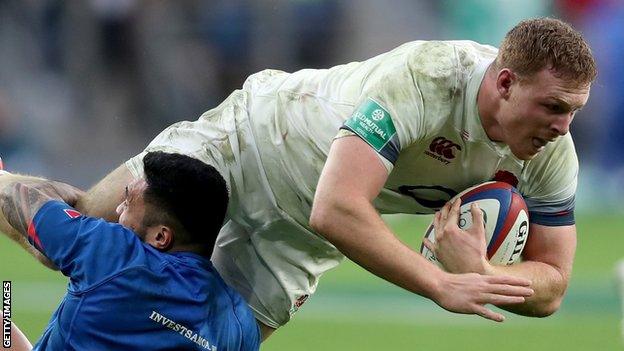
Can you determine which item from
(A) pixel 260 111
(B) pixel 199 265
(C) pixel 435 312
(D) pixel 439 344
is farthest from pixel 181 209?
(C) pixel 435 312

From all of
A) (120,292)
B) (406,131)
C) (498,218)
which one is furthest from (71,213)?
(498,218)

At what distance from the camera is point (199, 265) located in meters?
5.81

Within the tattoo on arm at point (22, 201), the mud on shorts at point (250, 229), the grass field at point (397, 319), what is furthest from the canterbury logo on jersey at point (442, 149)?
the grass field at point (397, 319)

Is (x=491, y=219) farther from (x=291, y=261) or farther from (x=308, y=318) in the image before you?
(x=308, y=318)

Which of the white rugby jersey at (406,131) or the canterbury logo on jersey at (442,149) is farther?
the canterbury logo on jersey at (442,149)

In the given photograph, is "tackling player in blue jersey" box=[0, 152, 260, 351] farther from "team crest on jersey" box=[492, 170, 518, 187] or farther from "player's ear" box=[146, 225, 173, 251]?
"team crest on jersey" box=[492, 170, 518, 187]

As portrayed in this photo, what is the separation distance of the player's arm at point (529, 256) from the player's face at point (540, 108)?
383 mm

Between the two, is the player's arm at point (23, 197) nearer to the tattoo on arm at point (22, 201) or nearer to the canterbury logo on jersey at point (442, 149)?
the tattoo on arm at point (22, 201)

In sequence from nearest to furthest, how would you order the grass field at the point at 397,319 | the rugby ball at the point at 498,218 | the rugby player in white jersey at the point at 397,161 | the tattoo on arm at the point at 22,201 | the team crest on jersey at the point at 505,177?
1. the rugby player in white jersey at the point at 397,161
2. the tattoo on arm at the point at 22,201
3. the rugby ball at the point at 498,218
4. the team crest on jersey at the point at 505,177
5. the grass field at the point at 397,319

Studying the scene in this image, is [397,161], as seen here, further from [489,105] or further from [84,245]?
[84,245]

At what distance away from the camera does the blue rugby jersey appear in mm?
5570

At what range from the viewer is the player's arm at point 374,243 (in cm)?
558

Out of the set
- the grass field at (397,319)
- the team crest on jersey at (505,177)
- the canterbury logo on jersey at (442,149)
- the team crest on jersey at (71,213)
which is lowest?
the grass field at (397,319)

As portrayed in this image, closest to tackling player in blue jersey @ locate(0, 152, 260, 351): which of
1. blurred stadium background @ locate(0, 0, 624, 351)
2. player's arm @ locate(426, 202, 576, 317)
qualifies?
player's arm @ locate(426, 202, 576, 317)
